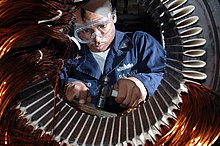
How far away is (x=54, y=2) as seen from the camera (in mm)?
866

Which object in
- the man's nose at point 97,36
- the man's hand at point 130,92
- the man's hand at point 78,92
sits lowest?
the man's hand at point 78,92

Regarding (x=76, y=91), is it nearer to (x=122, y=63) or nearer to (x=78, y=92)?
(x=78, y=92)

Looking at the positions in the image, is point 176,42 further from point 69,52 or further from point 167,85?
point 69,52

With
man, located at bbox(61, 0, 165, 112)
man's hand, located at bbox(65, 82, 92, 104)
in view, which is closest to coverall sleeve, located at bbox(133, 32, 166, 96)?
man, located at bbox(61, 0, 165, 112)

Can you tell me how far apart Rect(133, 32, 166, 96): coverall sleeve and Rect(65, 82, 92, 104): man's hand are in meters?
0.11

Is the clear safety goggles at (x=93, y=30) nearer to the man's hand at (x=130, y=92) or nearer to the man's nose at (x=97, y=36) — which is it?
the man's nose at (x=97, y=36)

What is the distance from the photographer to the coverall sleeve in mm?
869

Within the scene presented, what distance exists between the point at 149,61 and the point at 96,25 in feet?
0.44

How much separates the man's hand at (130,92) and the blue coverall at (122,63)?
11 mm

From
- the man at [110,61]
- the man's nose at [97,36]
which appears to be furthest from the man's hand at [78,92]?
the man's nose at [97,36]

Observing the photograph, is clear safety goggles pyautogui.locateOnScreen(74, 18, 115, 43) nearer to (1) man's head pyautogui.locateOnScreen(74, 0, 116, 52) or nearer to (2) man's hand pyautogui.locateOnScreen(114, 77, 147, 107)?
(1) man's head pyautogui.locateOnScreen(74, 0, 116, 52)

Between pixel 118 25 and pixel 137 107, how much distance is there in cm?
18

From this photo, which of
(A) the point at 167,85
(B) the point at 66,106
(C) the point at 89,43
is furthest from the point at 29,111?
(A) the point at 167,85

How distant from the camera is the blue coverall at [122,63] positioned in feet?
2.90
